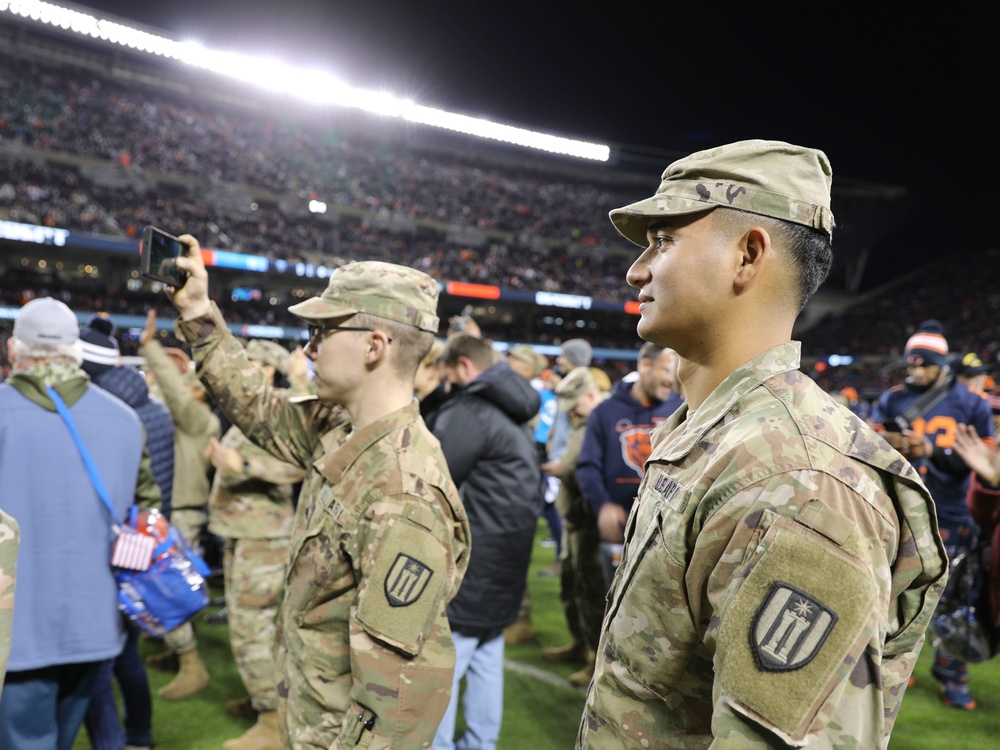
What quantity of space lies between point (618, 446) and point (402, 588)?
2.56 meters

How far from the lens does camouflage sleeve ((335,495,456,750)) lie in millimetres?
1727

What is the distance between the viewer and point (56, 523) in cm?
255

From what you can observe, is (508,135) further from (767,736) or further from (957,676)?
(767,736)

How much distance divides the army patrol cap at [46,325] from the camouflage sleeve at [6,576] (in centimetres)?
158

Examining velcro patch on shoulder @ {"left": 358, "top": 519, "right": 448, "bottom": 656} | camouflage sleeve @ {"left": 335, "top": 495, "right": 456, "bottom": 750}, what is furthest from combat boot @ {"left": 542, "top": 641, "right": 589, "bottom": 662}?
velcro patch on shoulder @ {"left": 358, "top": 519, "right": 448, "bottom": 656}

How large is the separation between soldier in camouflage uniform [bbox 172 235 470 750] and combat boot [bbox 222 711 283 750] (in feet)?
5.66

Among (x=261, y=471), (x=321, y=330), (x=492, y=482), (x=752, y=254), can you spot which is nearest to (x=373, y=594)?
(x=321, y=330)

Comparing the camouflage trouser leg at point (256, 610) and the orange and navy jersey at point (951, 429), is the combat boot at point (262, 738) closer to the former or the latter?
the camouflage trouser leg at point (256, 610)

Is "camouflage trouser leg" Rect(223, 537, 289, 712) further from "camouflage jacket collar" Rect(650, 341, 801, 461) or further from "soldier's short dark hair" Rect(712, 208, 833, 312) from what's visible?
"soldier's short dark hair" Rect(712, 208, 833, 312)

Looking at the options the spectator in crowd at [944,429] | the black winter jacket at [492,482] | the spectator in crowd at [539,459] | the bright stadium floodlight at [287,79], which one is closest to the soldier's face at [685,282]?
the black winter jacket at [492,482]

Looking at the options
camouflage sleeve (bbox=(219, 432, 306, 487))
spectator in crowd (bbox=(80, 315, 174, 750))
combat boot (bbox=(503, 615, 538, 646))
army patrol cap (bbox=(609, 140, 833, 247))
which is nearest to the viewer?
army patrol cap (bbox=(609, 140, 833, 247))

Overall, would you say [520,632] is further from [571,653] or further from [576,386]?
[576,386]

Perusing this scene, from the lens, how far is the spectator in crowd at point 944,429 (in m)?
Answer: 4.42

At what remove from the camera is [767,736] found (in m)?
0.85
